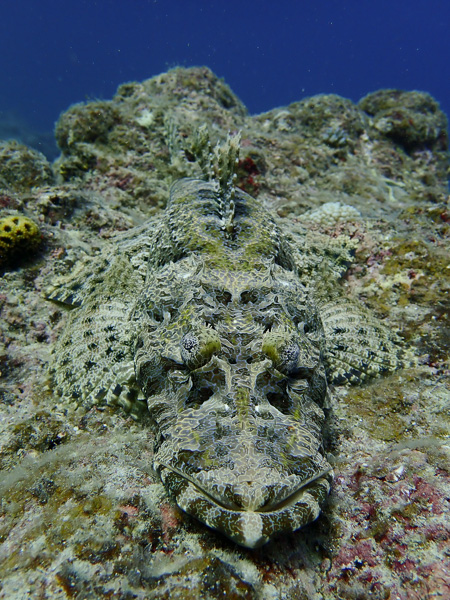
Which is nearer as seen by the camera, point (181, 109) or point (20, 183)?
point (20, 183)

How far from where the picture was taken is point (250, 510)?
209 centimetres

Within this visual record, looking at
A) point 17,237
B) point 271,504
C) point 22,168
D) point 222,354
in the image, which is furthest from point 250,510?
point 22,168

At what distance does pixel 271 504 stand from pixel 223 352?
1.22 m

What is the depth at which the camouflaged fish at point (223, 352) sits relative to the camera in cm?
226

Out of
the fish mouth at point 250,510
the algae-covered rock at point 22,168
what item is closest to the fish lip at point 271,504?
the fish mouth at point 250,510

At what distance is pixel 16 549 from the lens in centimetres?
223

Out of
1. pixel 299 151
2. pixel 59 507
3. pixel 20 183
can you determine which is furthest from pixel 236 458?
pixel 299 151

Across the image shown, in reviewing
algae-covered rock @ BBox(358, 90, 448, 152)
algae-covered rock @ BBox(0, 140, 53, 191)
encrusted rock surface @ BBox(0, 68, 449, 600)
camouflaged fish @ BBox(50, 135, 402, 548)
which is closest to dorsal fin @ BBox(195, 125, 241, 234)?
camouflaged fish @ BBox(50, 135, 402, 548)

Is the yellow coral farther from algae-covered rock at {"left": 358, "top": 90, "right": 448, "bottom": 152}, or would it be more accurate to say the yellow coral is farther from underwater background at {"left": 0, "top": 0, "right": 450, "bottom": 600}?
algae-covered rock at {"left": 358, "top": 90, "right": 448, "bottom": 152}

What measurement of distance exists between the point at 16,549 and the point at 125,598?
87 centimetres

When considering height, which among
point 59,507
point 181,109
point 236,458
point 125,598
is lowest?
point 125,598

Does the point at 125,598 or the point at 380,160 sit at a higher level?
the point at 380,160

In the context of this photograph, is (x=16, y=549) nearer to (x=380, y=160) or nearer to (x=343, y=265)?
(x=343, y=265)

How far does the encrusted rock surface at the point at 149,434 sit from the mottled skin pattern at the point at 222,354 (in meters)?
0.33
